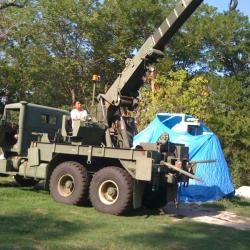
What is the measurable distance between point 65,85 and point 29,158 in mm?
21053

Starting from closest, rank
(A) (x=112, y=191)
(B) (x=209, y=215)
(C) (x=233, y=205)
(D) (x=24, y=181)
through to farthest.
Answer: (A) (x=112, y=191)
(B) (x=209, y=215)
(C) (x=233, y=205)
(D) (x=24, y=181)

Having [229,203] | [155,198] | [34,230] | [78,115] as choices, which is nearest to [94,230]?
[34,230]

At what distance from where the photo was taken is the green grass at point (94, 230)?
8250 mm

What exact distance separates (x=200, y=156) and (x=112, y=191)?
537cm

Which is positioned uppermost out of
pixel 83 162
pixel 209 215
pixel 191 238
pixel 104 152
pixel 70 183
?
pixel 104 152

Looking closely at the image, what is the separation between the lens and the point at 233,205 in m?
14.9

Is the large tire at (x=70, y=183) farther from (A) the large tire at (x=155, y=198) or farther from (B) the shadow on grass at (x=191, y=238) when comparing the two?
(B) the shadow on grass at (x=191, y=238)

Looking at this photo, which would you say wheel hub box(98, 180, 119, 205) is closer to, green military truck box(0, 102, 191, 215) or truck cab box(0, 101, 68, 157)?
green military truck box(0, 102, 191, 215)

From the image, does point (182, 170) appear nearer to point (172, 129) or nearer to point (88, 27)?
point (172, 129)

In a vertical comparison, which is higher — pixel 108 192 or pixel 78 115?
pixel 78 115

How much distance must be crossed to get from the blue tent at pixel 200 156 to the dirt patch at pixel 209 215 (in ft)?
3.24

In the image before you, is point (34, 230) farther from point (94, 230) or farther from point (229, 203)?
point (229, 203)

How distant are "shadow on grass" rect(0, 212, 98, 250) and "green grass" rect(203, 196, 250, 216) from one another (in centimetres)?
554

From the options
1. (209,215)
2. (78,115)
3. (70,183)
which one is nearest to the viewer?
(70,183)
